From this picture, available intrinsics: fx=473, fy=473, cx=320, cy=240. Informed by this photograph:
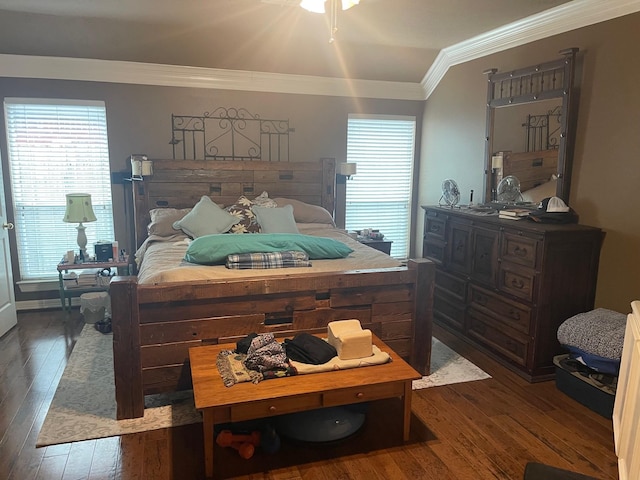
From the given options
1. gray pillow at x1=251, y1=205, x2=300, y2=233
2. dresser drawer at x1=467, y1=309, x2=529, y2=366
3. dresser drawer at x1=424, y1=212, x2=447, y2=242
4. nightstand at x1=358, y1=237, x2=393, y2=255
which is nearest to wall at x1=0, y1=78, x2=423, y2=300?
nightstand at x1=358, y1=237, x2=393, y2=255

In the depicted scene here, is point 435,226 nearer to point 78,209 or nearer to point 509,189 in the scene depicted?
point 509,189

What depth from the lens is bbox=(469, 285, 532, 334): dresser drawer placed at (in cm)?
319

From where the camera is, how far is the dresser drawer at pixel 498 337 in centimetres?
322

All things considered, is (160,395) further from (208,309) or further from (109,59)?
(109,59)

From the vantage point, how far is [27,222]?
443cm

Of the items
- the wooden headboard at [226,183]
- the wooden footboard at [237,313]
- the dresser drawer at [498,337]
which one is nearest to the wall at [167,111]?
the wooden headboard at [226,183]

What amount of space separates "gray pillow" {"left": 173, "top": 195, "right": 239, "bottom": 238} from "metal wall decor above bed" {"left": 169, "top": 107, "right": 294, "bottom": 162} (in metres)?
0.85

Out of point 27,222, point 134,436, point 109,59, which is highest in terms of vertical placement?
point 109,59

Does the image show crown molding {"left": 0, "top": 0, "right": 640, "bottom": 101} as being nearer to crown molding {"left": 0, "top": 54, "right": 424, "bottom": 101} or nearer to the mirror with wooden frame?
crown molding {"left": 0, "top": 54, "right": 424, "bottom": 101}

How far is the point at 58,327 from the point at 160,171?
1.64 m

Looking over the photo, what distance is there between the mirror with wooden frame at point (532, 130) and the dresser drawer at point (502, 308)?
0.81 meters

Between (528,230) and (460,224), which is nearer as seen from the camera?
(528,230)

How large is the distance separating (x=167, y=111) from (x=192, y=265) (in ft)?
7.23

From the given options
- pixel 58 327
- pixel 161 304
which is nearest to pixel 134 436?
pixel 161 304
